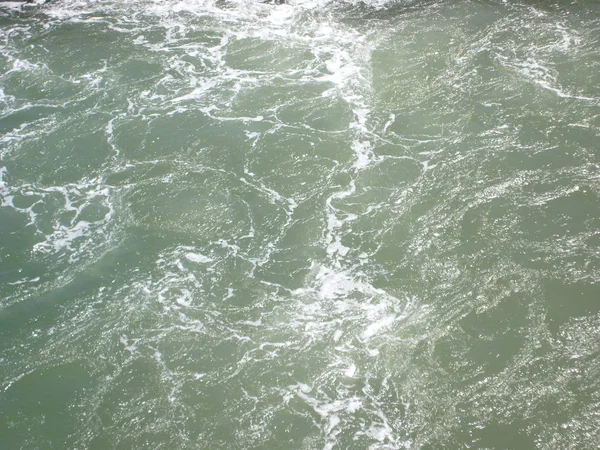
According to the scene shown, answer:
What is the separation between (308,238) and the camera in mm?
8805

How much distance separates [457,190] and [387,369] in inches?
149

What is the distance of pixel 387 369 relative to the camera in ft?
22.7

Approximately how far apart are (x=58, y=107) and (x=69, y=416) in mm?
7747

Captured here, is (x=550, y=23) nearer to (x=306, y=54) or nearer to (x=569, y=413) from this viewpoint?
(x=306, y=54)

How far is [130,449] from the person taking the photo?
635 centimetres

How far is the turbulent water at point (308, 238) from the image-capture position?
21.8 feet

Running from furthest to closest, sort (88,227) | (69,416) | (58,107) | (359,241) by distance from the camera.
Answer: (58,107) → (88,227) → (359,241) → (69,416)

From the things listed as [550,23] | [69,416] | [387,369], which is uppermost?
[550,23]

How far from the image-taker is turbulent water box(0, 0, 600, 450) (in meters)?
6.64

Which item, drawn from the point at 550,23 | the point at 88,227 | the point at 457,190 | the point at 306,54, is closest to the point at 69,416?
the point at 88,227

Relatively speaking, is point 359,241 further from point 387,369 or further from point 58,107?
point 58,107

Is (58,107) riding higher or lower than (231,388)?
higher

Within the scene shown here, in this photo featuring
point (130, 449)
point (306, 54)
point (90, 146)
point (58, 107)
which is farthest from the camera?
point (306, 54)

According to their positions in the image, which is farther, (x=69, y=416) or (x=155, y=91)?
(x=155, y=91)
